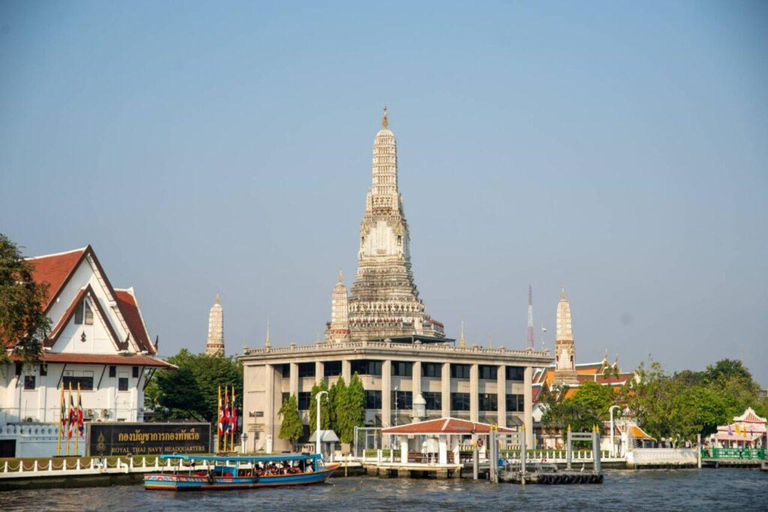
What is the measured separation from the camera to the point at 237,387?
377ft

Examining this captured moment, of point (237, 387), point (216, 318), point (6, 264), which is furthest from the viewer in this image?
point (216, 318)

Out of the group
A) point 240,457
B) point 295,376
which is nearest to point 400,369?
point 295,376

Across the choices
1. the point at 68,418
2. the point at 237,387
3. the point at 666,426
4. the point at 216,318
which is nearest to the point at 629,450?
the point at 666,426

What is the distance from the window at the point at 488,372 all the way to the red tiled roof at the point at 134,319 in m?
34.3

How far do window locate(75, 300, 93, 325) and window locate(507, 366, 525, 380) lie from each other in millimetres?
43803

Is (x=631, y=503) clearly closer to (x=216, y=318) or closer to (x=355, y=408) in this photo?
(x=355, y=408)

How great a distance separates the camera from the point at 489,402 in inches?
4235

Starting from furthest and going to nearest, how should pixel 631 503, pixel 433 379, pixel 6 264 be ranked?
1. pixel 433 379
2. pixel 6 264
3. pixel 631 503

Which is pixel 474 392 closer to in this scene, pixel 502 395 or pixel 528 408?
pixel 502 395

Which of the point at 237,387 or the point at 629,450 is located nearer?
the point at 629,450

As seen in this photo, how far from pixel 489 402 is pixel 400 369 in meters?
10.5

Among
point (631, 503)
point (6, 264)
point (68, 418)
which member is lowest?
point (631, 503)

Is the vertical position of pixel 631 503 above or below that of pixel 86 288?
below

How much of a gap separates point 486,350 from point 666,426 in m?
17.8
